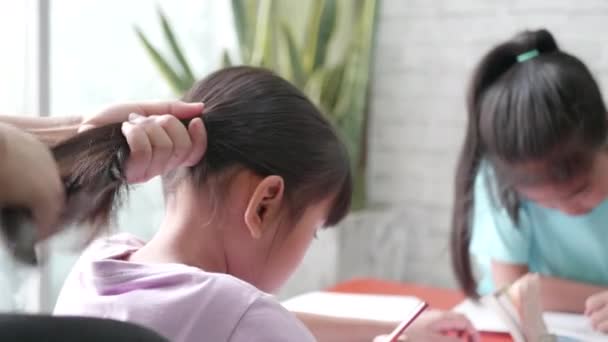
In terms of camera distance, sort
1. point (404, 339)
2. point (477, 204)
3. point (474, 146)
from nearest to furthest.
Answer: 1. point (404, 339)
2. point (474, 146)
3. point (477, 204)

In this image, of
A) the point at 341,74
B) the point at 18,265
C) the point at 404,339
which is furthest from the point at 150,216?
the point at 18,265

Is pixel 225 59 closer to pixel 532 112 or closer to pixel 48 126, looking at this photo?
pixel 532 112

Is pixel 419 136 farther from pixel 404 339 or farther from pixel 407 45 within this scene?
pixel 404 339

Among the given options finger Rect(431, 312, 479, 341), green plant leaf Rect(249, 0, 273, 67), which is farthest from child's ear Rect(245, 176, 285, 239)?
green plant leaf Rect(249, 0, 273, 67)

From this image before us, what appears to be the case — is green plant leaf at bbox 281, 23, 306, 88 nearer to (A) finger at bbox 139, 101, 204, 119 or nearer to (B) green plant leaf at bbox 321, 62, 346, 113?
(B) green plant leaf at bbox 321, 62, 346, 113

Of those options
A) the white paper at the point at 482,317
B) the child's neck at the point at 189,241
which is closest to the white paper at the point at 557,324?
the white paper at the point at 482,317

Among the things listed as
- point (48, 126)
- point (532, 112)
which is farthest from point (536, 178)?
point (48, 126)

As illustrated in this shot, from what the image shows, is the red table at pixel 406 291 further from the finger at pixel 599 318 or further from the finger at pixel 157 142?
the finger at pixel 157 142

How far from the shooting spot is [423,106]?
2059 millimetres

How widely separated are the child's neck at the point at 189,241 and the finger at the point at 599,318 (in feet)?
2.02

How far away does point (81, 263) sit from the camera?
2.81 feet

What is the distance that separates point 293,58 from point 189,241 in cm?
103

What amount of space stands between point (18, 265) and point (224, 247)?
35 centimetres

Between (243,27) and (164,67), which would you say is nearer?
(164,67)
